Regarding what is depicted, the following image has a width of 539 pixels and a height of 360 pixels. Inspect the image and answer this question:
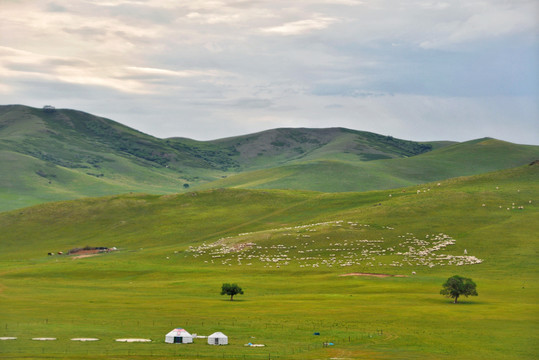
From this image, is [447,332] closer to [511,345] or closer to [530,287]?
[511,345]

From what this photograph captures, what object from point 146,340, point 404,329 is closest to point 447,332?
point 404,329

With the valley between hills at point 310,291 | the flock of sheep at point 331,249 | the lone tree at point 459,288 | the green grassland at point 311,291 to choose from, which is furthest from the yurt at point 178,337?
the flock of sheep at point 331,249

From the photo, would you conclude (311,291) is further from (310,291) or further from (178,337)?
(178,337)

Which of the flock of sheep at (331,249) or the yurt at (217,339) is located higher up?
the flock of sheep at (331,249)

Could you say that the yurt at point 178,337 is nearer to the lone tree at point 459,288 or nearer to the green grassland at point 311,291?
the green grassland at point 311,291

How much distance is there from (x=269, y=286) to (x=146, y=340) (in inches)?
2249

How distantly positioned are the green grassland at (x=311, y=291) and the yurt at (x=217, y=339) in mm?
1104

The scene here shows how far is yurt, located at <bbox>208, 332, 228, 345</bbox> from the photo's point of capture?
2746 inches

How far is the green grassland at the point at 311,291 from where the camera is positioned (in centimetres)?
6962

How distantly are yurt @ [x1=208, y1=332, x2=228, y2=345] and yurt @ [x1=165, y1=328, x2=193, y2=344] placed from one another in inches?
86.9

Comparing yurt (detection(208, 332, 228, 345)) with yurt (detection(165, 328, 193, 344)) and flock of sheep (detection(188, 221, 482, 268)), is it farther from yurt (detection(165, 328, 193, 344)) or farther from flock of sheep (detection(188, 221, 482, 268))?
flock of sheep (detection(188, 221, 482, 268))

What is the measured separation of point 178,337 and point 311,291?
168ft

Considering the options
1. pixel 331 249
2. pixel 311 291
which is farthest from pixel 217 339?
pixel 331 249

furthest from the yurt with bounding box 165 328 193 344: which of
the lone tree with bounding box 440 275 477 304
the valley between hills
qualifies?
the lone tree with bounding box 440 275 477 304
